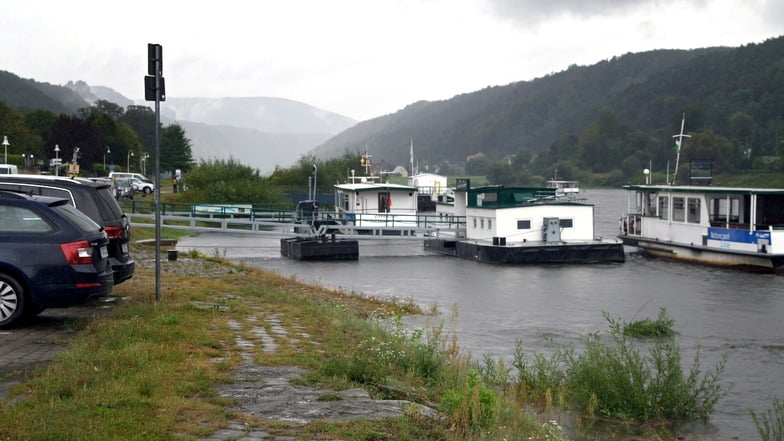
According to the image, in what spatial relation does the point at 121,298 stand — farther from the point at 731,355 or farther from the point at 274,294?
the point at 731,355

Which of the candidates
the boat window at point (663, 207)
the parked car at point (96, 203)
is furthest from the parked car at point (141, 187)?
the parked car at point (96, 203)

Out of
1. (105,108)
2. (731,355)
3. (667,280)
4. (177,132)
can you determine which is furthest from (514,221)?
(105,108)

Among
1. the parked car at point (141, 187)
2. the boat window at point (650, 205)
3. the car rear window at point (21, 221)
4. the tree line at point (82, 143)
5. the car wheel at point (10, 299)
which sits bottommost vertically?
the car wheel at point (10, 299)

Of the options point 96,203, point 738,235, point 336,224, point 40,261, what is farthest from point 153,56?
point 336,224

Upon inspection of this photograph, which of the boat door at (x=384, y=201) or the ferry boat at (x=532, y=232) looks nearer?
the ferry boat at (x=532, y=232)

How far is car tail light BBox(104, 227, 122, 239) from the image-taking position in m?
13.7

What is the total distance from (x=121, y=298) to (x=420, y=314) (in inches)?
406

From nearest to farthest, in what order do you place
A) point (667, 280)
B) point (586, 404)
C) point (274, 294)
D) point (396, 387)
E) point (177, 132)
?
point (396, 387) → point (586, 404) → point (274, 294) → point (667, 280) → point (177, 132)

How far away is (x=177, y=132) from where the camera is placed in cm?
10925

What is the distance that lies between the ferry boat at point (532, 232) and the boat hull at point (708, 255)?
2778 mm

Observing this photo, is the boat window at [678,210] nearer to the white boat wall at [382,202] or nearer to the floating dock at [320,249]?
the white boat wall at [382,202]

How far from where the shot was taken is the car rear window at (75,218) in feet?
37.0

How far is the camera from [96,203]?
14078mm

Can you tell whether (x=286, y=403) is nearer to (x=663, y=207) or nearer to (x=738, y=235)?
Answer: (x=738, y=235)
